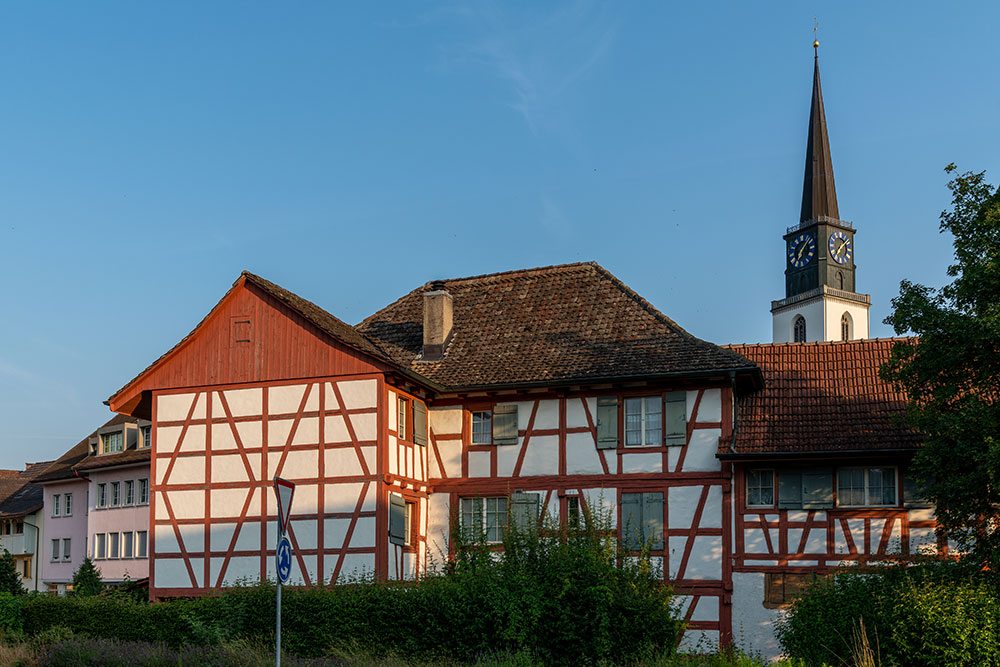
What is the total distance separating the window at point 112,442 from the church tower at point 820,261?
51.9 m

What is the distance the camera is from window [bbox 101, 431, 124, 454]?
49.9 meters

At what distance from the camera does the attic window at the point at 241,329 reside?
97.8 feet

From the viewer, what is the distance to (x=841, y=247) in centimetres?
8781

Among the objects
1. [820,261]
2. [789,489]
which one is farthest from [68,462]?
[820,261]

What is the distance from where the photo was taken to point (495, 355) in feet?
100

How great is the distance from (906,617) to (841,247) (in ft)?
235

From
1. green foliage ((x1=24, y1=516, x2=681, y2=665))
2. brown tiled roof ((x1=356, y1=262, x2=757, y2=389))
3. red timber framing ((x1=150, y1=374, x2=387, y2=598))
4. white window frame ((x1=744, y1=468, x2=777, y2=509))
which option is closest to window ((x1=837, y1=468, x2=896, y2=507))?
white window frame ((x1=744, y1=468, x2=777, y2=509))

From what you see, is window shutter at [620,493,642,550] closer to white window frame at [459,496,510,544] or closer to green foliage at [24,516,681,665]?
white window frame at [459,496,510,544]

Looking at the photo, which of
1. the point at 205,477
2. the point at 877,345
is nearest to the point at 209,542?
the point at 205,477

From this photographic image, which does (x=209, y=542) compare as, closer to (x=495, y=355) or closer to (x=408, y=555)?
(x=408, y=555)

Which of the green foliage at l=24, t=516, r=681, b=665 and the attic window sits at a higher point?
the attic window

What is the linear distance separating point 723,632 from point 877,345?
855 centimetres

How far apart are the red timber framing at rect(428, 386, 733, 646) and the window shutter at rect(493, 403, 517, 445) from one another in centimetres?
17

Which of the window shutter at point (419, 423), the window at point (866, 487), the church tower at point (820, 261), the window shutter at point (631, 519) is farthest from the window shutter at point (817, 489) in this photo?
the church tower at point (820, 261)
